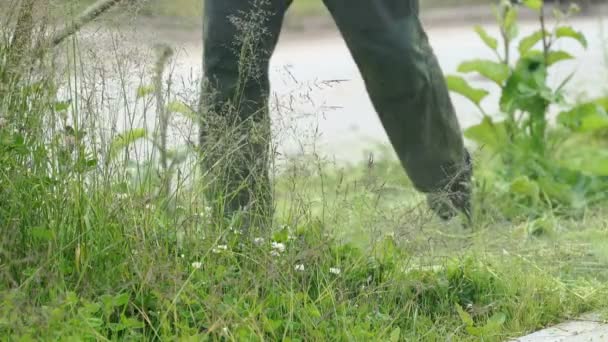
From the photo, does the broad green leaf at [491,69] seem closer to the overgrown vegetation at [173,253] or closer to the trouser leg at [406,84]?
the trouser leg at [406,84]

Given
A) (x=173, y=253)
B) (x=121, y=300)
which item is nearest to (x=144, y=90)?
(x=173, y=253)

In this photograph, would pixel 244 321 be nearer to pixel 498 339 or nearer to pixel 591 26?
pixel 498 339

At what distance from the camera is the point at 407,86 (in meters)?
3.99

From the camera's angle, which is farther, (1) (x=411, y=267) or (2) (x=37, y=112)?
(1) (x=411, y=267)

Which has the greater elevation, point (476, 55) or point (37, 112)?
point (37, 112)

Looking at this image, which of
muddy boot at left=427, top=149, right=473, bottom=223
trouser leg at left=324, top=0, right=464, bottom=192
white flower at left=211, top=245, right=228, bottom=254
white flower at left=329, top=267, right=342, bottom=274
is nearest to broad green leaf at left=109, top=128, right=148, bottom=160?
white flower at left=211, top=245, right=228, bottom=254

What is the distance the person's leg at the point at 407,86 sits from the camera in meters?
3.81

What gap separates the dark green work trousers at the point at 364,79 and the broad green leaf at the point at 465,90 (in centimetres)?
73

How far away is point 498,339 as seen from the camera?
325cm

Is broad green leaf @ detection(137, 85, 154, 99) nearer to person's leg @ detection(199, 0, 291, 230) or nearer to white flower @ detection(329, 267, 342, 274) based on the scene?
person's leg @ detection(199, 0, 291, 230)

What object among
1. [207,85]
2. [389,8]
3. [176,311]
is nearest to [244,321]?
[176,311]

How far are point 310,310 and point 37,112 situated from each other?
0.85 meters

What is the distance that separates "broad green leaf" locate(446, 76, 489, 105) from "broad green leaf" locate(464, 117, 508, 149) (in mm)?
128

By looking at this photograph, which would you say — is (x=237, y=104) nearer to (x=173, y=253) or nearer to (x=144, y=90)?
(x=144, y=90)
